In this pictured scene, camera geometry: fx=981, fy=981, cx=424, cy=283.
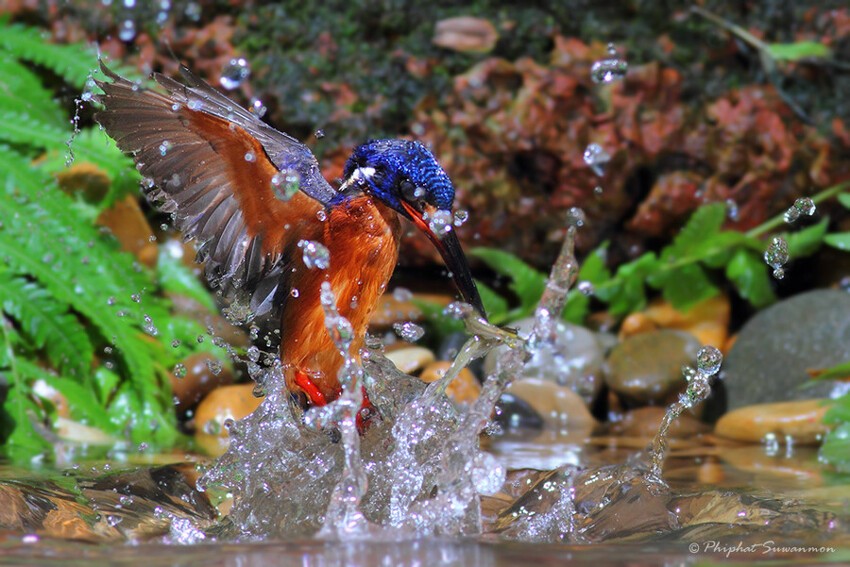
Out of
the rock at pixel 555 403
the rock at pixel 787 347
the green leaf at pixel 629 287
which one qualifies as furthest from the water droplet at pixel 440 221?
the green leaf at pixel 629 287

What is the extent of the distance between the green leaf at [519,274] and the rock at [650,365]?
0.53 metres

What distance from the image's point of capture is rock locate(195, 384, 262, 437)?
421cm

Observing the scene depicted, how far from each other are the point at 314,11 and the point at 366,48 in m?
0.40

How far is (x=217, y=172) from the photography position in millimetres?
2475

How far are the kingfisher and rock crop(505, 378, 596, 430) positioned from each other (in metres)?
2.09

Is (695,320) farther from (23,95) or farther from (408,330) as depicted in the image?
(23,95)

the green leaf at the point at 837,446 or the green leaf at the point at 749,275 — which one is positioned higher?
the green leaf at the point at 749,275

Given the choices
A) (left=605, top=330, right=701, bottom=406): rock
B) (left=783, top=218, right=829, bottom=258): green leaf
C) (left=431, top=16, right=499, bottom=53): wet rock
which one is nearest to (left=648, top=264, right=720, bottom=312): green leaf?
(left=605, top=330, right=701, bottom=406): rock

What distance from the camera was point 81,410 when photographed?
13.1 ft

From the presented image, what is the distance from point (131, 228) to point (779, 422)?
10.5ft

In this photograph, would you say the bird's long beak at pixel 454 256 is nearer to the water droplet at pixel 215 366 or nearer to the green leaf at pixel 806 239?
the water droplet at pixel 215 366

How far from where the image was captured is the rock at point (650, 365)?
4.84m

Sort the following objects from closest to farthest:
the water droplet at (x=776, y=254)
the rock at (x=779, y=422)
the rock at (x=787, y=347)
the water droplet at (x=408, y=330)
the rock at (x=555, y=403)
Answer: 1. the water droplet at (x=408, y=330)
2. the water droplet at (x=776, y=254)
3. the rock at (x=779, y=422)
4. the rock at (x=555, y=403)
5. the rock at (x=787, y=347)

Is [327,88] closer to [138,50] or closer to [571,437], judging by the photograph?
[138,50]
